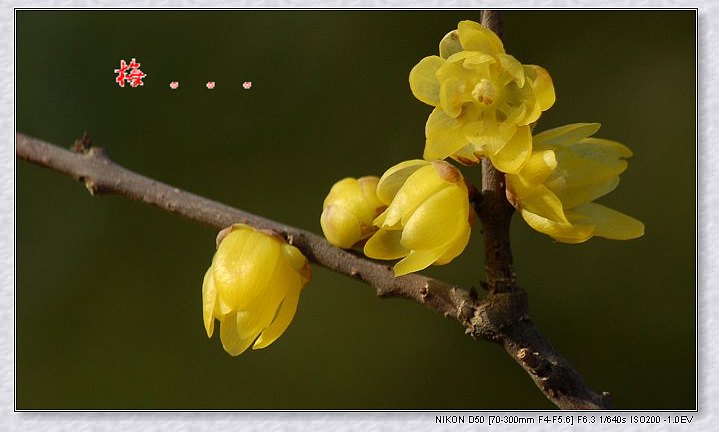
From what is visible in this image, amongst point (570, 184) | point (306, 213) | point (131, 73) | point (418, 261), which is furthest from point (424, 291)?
point (306, 213)

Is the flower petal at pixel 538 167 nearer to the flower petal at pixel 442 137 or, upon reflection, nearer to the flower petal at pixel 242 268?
the flower petal at pixel 442 137

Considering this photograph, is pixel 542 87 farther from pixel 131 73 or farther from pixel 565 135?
pixel 131 73

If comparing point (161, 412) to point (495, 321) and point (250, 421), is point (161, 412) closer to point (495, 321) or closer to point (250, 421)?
point (250, 421)

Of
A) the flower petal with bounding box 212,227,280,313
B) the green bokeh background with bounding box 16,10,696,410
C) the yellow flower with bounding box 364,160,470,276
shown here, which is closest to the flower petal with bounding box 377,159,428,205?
the yellow flower with bounding box 364,160,470,276

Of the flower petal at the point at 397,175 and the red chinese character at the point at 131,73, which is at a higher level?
the red chinese character at the point at 131,73

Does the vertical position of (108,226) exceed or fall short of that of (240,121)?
it falls short

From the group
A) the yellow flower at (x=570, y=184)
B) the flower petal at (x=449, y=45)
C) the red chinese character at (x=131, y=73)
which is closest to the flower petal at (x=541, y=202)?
the yellow flower at (x=570, y=184)

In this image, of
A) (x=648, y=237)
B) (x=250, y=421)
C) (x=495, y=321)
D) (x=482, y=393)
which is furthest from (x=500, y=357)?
(x=495, y=321)
